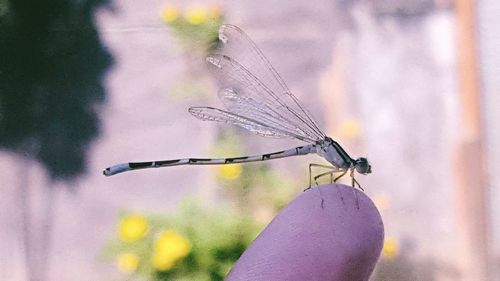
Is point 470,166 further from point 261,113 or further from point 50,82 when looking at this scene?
point 50,82

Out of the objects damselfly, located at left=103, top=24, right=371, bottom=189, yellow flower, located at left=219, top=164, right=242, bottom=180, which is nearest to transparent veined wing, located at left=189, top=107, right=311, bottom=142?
damselfly, located at left=103, top=24, right=371, bottom=189

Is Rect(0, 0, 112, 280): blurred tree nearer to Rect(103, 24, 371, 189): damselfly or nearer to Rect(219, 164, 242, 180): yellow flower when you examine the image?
Rect(219, 164, 242, 180): yellow flower

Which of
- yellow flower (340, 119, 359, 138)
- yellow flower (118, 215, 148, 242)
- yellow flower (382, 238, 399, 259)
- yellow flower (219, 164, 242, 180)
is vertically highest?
yellow flower (340, 119, 359, 138)

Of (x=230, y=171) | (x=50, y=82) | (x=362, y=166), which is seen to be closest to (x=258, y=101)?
(x=362, y=166)

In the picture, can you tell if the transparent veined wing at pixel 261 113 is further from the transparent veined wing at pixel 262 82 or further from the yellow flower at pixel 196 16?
the yellow flower at pixel 196 16

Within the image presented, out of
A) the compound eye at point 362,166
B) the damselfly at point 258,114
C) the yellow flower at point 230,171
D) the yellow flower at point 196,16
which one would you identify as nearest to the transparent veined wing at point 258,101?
the damselfly at point 258,114

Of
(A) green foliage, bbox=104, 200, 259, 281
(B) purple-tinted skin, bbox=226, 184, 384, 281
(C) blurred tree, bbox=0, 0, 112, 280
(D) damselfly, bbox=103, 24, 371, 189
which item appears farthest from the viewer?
(C) blurred tree, bbox=0, 0, 112, 280

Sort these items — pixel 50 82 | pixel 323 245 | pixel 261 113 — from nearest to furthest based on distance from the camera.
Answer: pixel 323 245 → pixel 261 113 → pixel 50 82

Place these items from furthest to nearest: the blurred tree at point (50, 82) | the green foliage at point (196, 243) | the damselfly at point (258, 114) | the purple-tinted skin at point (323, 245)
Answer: the blurred tree at point (50, 82) → the green foliage at point (196, 243) → the damselfly at point (258, 114) → the purple-tinted skin at point (323, 245)
